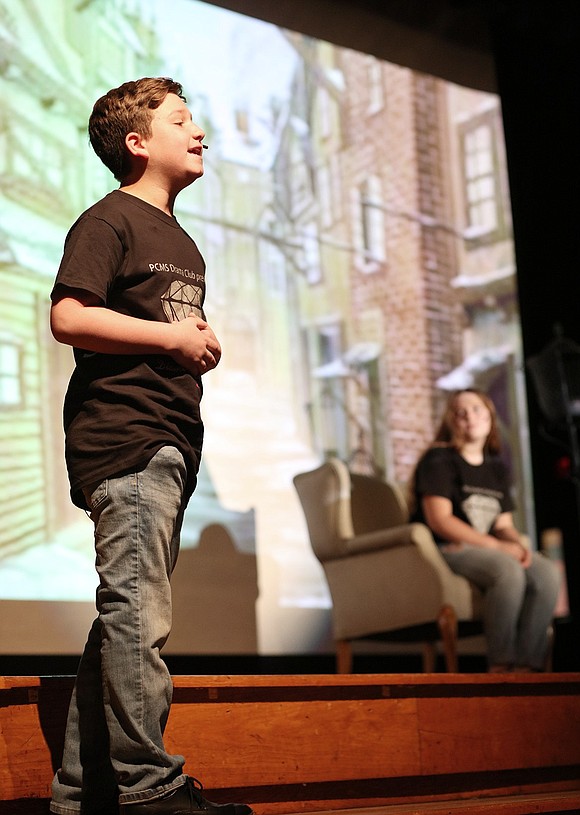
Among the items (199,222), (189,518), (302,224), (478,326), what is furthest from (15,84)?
(478,326)

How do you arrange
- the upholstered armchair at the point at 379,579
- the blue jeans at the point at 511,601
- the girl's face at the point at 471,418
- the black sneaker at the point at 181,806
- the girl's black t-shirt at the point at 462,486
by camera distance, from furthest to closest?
the girl's face at the point at 471,418 → the girl's black t-shirt at the point at 462,486 → the upholstered armchair at the point at 379,579 → the blue jeans at the point at 511,601 → the black sneaker at the point at 181,806

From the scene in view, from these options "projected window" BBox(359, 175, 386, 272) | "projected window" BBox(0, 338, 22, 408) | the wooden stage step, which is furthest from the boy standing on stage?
"projected window" BBox(359, 175, 386, 272)

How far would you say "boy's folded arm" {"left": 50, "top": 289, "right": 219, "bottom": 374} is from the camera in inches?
66.0

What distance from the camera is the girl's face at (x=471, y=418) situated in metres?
4.01

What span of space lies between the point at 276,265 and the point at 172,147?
7.70ft

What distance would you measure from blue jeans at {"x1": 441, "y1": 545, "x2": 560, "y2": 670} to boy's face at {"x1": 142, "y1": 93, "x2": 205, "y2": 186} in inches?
89.8

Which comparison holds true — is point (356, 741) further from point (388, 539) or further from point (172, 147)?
point (388, 539)

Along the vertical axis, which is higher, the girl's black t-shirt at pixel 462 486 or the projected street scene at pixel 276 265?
the projected street scene at pixel 276 265

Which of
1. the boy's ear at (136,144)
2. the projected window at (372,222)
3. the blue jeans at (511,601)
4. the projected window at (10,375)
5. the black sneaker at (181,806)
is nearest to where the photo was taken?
the black sneaker at (181,806)

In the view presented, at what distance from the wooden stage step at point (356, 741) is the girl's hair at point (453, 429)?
1501mm

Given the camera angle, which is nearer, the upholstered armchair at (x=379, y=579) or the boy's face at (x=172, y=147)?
the boy's face at (x=172, y=147)

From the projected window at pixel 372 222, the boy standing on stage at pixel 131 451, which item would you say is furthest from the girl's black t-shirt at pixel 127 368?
the projected window at pixel 372 222

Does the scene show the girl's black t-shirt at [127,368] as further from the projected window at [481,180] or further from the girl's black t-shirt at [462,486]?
the projected window at [481,180]

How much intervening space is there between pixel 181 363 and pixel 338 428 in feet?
8.59
